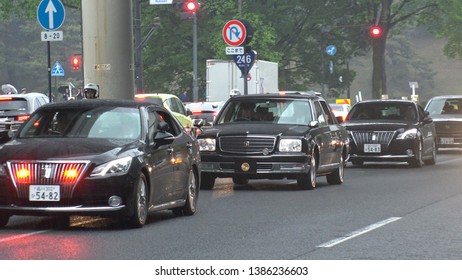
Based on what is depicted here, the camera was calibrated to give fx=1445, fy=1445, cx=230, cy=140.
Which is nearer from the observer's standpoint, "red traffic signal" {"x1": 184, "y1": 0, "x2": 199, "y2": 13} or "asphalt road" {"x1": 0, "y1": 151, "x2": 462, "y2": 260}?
"asphalt road" {"x1": 0, "y1": 151, "x2": 462, "y2": 260}

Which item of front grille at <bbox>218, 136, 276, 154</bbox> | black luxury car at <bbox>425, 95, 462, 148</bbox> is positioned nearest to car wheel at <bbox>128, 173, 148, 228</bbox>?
front grille at <bbox>218, 136, 276, 154</bbox>

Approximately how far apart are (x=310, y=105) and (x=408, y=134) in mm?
8016

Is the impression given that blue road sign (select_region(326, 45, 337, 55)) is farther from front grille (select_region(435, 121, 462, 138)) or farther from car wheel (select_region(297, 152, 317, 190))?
car wheel (select_region(297, 152, 317, 190))

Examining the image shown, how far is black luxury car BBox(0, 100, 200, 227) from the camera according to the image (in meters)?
14.9

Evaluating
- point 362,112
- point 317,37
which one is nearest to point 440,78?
point 317,37

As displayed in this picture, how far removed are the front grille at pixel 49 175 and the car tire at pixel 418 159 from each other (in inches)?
704

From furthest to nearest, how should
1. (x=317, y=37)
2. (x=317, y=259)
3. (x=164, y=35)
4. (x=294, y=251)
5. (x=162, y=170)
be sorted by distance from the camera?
(x=317, y=37), (x=164, y=35), (x=162, y=170), (x=294, y=251), (x=317, y=259)

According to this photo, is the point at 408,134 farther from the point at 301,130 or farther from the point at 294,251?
the point at 294,251

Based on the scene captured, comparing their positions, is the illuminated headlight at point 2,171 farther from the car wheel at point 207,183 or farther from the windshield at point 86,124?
the car wheel at point 207,183

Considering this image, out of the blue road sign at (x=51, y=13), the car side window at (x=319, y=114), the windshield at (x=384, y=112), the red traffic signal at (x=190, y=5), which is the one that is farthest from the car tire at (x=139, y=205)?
the red traffic signal at (x=190, y=5)

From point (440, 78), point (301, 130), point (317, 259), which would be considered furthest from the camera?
point (440, 78)

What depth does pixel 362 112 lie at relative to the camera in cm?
3334

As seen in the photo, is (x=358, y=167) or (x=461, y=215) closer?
(x=461, y=215)

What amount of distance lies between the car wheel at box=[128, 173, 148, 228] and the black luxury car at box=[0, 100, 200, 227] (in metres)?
0.01
